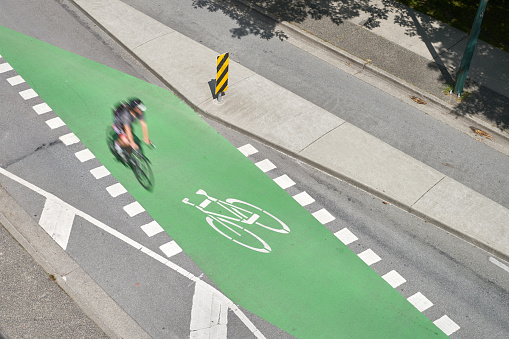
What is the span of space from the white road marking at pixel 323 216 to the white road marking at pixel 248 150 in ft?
7.41

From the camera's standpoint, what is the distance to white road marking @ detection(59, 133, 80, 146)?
501 inches

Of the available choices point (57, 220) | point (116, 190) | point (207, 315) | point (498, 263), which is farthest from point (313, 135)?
point (57, 220)

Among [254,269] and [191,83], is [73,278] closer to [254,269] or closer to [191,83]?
[254,269]

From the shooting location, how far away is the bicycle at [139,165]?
39.2 ft

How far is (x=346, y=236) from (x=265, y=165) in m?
2.57

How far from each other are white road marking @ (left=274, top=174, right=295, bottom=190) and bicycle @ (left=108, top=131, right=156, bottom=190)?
274cm

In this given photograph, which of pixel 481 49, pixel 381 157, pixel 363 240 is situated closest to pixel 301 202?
pixel 363 240

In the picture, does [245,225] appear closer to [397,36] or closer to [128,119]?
[128,119]

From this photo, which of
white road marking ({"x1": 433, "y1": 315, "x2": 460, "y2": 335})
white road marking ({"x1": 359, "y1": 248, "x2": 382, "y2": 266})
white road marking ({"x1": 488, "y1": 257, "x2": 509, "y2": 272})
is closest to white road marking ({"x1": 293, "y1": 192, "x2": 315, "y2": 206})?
white road marking ({"x1": 359, "y1": 248, "x2": 382, "y2": 266})

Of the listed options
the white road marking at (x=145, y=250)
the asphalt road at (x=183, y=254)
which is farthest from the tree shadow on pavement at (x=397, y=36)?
the white road marking at (x=145, y=250)

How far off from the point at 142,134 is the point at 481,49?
33.8 ft

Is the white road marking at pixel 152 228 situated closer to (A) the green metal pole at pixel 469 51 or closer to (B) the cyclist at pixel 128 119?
(B) the cyclist at pixel 128 119

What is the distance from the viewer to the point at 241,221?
11.3 m

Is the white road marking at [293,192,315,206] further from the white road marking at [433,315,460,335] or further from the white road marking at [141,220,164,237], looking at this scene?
the white road marking at [433,315,460,335]
